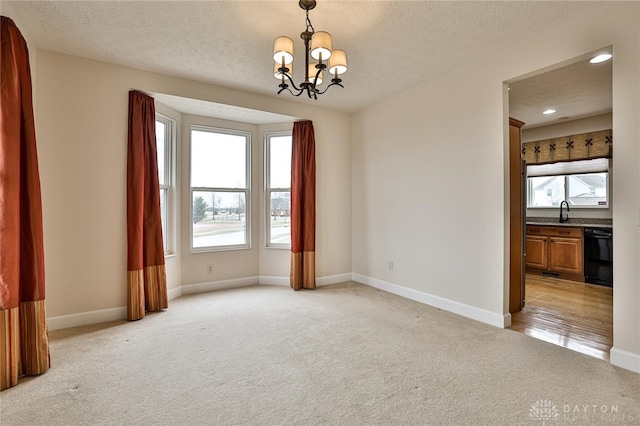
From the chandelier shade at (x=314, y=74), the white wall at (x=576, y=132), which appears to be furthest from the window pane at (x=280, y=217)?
the white wall at (x=576, y=132)

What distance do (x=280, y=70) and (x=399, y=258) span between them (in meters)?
2.95

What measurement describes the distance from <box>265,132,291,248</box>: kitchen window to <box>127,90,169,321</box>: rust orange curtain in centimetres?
170

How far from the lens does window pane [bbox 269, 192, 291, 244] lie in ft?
16.1

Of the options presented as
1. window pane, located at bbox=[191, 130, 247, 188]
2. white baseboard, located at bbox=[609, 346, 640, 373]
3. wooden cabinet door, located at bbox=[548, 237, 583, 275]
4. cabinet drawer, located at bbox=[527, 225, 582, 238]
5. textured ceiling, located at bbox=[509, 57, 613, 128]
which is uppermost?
textured ceiling, located at bbox=[509, 57, 613, 128]

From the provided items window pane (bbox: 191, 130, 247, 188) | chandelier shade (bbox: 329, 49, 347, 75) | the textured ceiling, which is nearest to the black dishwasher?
the textured ceiling

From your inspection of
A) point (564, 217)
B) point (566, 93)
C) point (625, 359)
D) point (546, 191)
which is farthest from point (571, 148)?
point (625, 359)

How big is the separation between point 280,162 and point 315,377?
11.2ft

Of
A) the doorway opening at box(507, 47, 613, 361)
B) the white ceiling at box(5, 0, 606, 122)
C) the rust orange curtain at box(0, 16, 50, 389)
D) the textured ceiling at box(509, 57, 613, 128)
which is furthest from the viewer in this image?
the textured ceiling at box(509, 57, 613, 128)

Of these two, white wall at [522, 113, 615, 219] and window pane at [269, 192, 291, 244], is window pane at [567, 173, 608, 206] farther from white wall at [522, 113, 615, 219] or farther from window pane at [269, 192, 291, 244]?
window pane at [269, 192, 291, 244]

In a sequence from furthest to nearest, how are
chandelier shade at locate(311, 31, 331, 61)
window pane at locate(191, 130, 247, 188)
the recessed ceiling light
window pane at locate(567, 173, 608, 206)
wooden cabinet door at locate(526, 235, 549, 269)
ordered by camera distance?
A: wooden cabinet door at locate(526, 235, 549, 269)
window pane at locate(567, 173, 608, 206)
window pane at locate(191, 130, 247, 188)
the recessed ceiling light
chandelier shade at locate(311, 31, 331, 61)

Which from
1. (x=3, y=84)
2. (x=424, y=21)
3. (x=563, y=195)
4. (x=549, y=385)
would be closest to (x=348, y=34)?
(x=424, y=21)

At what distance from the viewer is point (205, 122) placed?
4430mm

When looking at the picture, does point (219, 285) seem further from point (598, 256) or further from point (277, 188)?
point (598, 256)

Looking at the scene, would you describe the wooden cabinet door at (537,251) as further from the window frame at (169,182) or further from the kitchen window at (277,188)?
the window frame at (169,182)
